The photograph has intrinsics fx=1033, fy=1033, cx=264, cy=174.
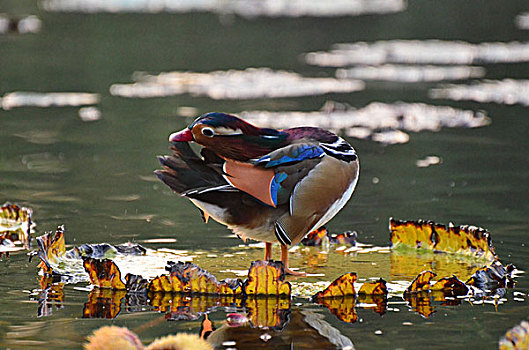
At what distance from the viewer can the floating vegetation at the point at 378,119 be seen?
41.4ft

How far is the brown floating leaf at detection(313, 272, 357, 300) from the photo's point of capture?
239 inches

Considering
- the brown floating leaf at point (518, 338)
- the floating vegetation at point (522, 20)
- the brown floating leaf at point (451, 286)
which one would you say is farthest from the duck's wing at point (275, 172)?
the floating vegetation at point (522, 20)

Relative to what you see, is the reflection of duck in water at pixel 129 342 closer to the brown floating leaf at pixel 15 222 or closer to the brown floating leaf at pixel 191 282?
the brown floating leaf at pixel 191 282

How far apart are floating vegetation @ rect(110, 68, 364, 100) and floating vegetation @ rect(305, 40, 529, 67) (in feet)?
6.93

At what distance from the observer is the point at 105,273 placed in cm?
632

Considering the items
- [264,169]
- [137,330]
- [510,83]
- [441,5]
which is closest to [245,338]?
[137,330]

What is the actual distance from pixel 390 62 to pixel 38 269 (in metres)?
13.3

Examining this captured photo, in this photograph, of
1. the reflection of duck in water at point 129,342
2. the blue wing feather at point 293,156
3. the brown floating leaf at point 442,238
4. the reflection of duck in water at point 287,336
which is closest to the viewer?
the reflection of duck in water at point 129,342

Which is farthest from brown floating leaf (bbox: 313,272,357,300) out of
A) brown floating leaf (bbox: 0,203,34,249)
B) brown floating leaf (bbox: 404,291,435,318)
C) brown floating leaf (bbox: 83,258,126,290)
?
brown floating leaf (bbox: 0,203,34,249)

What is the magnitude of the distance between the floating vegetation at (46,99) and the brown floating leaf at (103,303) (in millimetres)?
8918

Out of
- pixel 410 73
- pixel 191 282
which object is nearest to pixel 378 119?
pixel 410 73

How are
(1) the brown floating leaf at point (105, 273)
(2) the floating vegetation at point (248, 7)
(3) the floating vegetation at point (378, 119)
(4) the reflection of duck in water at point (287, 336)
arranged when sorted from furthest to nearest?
(2) the floating vegetation at point (248, 7) → (3) the floating vegetation at point (378, 119) → (1) the brown floating leaf at point (105, 273) → (4) the reflection of duck in water at point (287, 336)

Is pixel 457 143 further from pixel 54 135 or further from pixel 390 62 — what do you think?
pixel 390 62

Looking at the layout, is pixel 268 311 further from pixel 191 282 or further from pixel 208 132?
pixel 208 132
